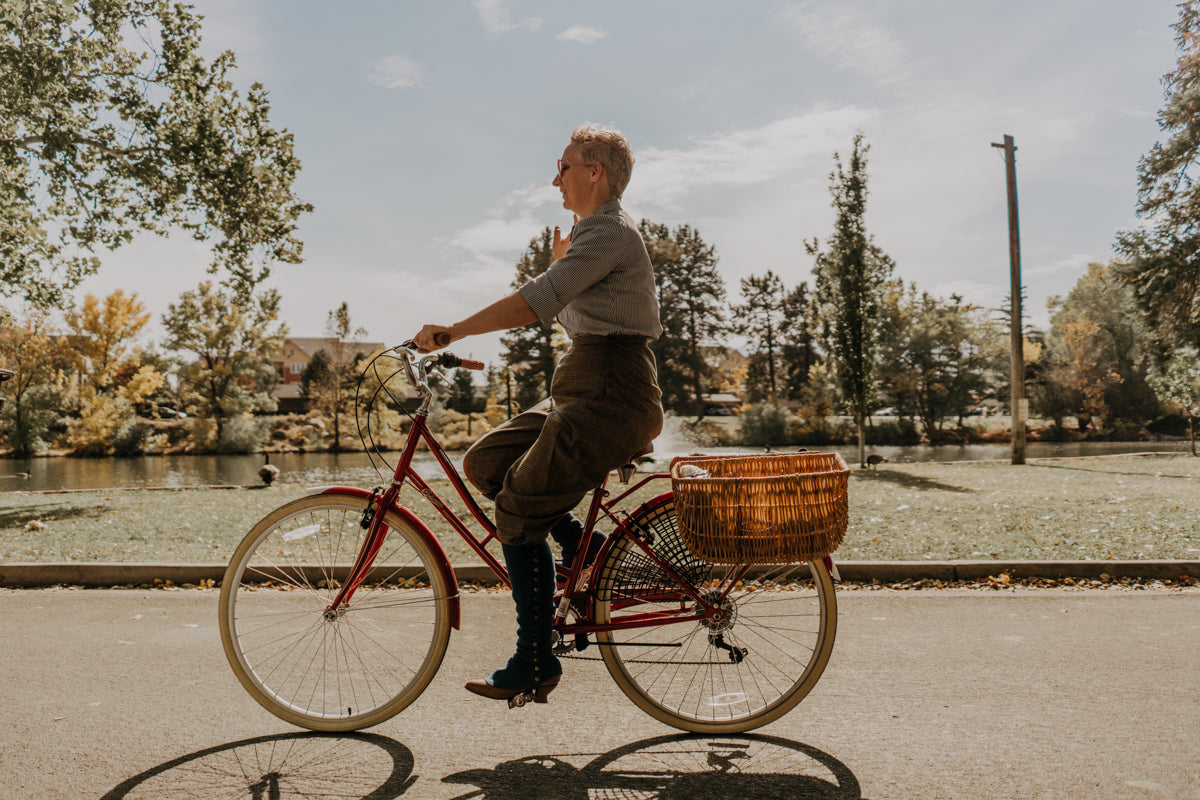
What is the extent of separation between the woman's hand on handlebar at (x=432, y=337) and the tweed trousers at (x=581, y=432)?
374 millimetres

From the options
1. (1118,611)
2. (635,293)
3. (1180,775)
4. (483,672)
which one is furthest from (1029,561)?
(635,293)

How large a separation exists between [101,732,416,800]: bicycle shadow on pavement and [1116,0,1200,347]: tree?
28.7 m

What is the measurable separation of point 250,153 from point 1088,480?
55.6 feet

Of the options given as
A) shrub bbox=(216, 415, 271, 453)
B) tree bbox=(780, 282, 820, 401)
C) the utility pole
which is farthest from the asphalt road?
tree bbox=(780, 282, 820, 401)

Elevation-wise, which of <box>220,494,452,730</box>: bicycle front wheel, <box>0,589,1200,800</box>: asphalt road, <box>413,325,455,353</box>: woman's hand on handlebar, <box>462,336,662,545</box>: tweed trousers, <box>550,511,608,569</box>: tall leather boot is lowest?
<box>0,589,1200,800</box>: asphalt road

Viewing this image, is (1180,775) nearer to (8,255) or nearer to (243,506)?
(243,506)

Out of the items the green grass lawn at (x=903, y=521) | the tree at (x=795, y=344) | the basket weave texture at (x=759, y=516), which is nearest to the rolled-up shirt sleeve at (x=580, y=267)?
the basket weave texture at (x=759, y=516)

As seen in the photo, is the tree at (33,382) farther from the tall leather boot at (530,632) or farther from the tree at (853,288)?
the tall leather boot at (530,632)

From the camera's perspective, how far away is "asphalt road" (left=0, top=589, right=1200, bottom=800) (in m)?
2.73

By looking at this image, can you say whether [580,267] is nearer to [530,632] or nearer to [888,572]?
[530,632]

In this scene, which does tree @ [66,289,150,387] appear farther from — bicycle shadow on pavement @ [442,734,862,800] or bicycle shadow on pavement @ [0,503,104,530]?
bicycle shadow on pavement @ [442,734,862,800]

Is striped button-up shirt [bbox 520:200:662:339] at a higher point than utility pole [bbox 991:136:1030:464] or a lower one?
lower

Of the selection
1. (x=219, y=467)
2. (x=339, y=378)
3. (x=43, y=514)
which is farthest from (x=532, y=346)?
(x=43, y=514)

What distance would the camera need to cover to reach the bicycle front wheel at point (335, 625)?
126 inches
